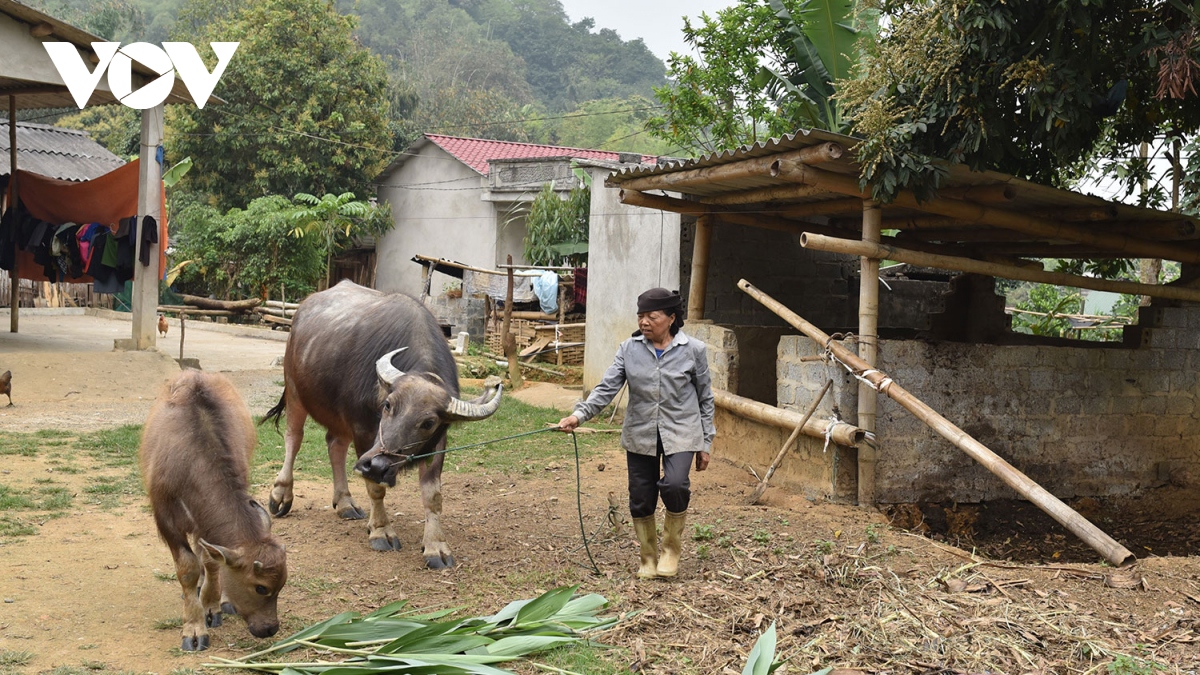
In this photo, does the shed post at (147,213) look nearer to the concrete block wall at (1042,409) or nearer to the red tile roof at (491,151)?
the concrete block wall at (1042,409)

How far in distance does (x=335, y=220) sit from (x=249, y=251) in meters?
2.36

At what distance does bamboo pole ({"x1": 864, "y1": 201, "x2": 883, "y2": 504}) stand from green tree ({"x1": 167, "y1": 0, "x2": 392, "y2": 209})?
22849 millimetres

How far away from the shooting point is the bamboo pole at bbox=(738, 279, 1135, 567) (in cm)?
527

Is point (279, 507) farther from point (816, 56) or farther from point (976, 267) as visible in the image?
point (816, 56)

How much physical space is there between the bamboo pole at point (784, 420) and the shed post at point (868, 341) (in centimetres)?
14

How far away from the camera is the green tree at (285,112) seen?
2736 cm

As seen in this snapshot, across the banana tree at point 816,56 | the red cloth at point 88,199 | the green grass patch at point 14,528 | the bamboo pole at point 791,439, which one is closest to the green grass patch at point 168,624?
the green grass patch at point 14,528

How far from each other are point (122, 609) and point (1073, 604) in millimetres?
4781

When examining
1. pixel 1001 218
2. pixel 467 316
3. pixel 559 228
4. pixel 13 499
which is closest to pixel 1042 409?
pixel 1001 218

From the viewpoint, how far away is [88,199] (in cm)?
1342

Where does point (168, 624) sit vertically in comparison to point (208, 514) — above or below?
below

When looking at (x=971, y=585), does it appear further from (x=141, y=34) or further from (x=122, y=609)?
(x=141, y=34)

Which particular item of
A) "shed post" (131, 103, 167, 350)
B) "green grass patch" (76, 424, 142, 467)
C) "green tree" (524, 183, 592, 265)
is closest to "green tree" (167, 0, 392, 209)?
"green tree" (524, 183, 592, 265)

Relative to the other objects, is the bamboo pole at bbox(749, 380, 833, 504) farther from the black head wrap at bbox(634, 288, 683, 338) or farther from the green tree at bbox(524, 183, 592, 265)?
the green tree at bbox(524, 183, 592, 265)
